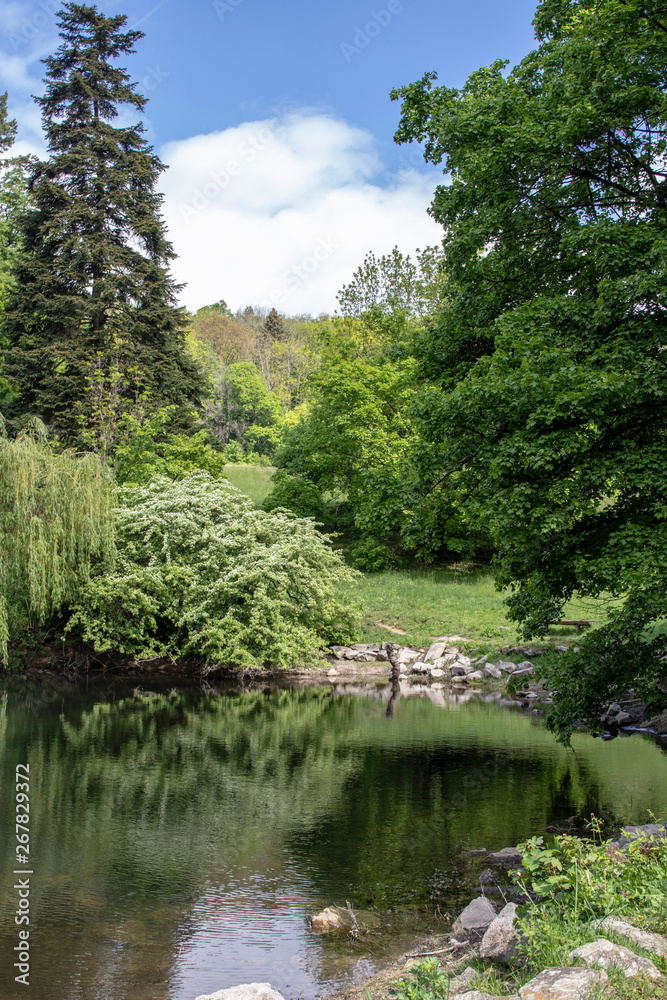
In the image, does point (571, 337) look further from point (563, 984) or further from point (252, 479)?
point (252, 479)

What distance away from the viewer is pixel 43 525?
20.1 m

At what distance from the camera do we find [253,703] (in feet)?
67.1

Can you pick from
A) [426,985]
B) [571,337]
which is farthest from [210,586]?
[426,985]

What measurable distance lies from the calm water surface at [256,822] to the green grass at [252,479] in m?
29.5

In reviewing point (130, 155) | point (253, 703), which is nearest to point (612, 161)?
point (253, 703)

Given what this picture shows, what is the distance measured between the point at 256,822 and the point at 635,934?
7.28 meters

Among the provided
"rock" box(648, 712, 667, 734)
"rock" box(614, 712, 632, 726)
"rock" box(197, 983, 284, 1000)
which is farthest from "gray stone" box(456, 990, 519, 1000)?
"rock" box(614, 712, 632, 726)

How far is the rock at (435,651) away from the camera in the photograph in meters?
24.7

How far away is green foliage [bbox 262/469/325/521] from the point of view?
1502 inches

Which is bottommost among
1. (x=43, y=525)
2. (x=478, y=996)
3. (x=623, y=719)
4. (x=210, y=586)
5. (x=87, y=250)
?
(x=623, y=719)

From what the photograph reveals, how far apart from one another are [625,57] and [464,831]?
10.3 meters

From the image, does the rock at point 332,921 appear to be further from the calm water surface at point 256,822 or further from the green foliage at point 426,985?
the green foliage at point 426,985

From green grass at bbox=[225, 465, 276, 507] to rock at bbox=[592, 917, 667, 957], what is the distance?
4130cm

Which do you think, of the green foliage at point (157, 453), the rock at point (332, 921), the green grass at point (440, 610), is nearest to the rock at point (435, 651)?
the green grass at point (440, 610)
